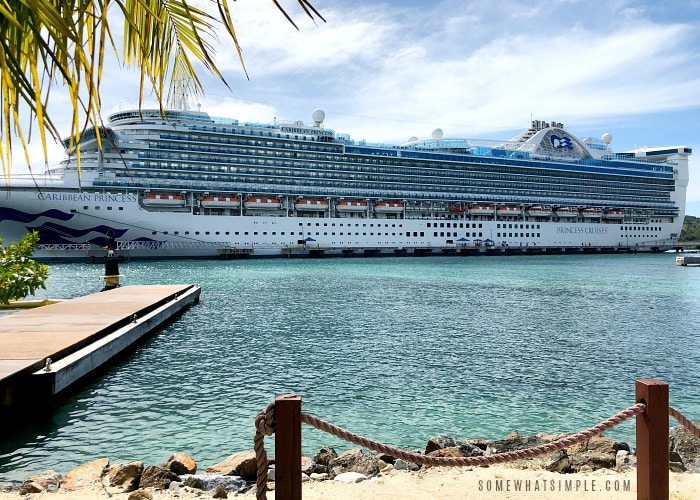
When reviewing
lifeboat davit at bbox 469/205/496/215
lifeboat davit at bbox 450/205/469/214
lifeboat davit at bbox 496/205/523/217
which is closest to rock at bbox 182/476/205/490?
lifeboat davit at bbox 450/205/469/214

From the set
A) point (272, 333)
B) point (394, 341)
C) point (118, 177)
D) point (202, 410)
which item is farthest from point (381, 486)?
point (118, 177)

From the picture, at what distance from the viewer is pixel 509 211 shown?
71.6 meters

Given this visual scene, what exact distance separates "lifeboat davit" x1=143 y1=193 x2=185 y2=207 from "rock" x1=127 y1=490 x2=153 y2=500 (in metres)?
48.4

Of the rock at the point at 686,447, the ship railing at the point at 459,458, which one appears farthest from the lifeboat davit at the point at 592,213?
the ship railing at the point at 459,458

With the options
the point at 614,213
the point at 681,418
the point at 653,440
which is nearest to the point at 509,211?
the point at 614,213

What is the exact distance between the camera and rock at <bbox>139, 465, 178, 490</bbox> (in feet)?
18.7

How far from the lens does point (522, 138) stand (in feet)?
264

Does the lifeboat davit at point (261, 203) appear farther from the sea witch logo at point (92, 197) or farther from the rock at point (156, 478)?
the rock at point (156, 478)

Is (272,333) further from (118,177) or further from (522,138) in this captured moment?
(522,138)

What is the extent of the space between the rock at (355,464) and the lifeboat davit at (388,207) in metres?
55.8

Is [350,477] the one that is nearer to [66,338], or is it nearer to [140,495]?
[140,495]

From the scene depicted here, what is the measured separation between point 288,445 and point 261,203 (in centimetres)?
5336

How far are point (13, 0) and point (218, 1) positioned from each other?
781 mm

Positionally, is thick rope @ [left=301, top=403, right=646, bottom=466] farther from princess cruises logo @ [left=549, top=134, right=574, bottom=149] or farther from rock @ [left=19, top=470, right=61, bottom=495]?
princess cruises logo @ [left=549, top=134, right=574, bottom=149]
